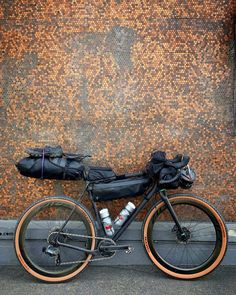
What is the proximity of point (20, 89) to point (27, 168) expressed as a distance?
101cm

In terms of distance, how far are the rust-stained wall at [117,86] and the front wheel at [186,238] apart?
1.35ft

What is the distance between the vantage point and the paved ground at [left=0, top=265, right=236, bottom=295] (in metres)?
4.71

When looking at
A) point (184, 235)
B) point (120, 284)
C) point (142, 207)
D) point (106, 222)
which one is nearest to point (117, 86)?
point (142, 207)

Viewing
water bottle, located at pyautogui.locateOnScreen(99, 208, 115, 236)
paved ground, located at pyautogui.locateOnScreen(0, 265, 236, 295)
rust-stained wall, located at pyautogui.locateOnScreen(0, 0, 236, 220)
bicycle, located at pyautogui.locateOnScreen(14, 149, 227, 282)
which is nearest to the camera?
paved ground, located at pyautogui.locateOnScreen(0, 265, 236, 295)

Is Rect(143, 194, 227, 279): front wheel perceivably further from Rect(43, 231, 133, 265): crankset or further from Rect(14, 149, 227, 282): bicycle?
Rect(43, 231, 133, 265): crankset

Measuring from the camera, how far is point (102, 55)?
17.3ft

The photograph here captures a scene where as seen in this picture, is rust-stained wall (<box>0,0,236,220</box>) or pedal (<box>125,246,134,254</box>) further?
rust-stained wall (<box>0,0,236,220</box>)

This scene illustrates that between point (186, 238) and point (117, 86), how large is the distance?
1818 millimetres

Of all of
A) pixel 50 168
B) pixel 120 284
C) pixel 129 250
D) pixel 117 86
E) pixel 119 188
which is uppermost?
pixel 117 86

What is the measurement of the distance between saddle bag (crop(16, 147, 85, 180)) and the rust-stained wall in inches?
17.8

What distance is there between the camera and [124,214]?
16.4ft

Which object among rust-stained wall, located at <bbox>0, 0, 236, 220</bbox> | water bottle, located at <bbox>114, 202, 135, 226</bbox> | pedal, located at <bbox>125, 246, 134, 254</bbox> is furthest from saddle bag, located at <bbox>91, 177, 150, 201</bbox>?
pedal, located at <bbox>125, 246, 134, 254</bbox>

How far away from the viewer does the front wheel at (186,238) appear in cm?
493

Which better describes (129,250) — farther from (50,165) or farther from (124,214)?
(50,165)
